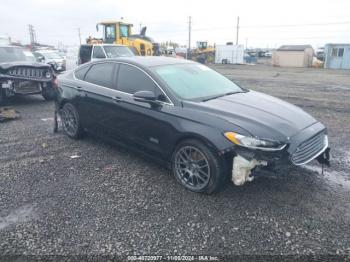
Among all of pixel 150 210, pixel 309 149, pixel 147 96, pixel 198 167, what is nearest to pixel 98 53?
pixel 147 96

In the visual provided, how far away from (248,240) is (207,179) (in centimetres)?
93

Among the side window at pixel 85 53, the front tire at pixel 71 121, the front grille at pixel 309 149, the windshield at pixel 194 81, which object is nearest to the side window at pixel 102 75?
the front tire at pixel 71 121

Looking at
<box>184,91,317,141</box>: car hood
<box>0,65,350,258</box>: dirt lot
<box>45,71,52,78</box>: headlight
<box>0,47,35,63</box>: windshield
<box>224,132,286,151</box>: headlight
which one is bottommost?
<box>0,65,350,258</box>: dirt lot

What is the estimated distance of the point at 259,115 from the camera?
147 inches

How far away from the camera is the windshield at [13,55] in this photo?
9187mm

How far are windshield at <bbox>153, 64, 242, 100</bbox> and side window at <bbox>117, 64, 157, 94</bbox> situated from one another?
7.5 inches

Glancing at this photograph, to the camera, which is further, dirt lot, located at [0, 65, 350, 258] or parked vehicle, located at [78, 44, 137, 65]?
parked vehicle, located at [78, 44, 137, 65]

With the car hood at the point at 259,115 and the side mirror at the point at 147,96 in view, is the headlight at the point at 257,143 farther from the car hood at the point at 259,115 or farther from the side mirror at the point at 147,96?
the side mirror at the point at 147,96

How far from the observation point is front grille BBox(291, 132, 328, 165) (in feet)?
11.4

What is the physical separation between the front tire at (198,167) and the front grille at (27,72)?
21.9ft

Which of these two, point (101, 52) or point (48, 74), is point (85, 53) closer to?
point (101, 52)

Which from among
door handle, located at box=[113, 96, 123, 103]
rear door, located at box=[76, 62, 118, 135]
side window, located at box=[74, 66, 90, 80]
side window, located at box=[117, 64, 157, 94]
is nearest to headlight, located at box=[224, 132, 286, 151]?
side window, located at box=[117, 64, 157, 94]

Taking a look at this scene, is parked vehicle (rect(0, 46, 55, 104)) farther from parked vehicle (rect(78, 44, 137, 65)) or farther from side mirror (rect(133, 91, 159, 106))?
side mirror (rect(133, 91, 159, 106))

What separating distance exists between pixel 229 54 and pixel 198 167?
40.2 metres
